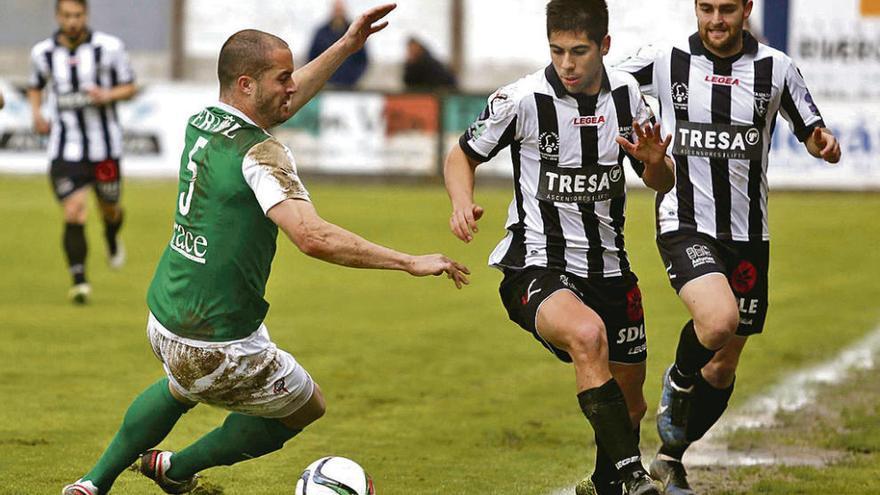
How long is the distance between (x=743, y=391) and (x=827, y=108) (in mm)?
11662

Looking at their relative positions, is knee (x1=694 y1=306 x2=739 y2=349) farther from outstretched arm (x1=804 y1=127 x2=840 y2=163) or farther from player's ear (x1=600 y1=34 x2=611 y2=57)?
player's ear (x1=600 y1=34 x2=611 y2=57)

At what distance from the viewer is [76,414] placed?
780cm

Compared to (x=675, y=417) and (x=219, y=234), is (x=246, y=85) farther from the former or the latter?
(x=675, y=417)

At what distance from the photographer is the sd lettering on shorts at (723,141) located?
6.52 metres

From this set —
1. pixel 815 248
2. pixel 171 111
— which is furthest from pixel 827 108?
pixel 171 111

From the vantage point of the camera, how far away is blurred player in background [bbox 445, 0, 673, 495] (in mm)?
5781

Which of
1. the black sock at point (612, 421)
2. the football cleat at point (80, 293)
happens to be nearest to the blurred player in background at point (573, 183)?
the black sock at point (612, 421)

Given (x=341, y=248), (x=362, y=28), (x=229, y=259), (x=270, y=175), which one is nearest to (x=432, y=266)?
(x=341, y=248)

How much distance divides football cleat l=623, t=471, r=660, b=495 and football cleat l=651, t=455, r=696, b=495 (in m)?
1.00

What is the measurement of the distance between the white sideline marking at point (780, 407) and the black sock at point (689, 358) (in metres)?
0.64

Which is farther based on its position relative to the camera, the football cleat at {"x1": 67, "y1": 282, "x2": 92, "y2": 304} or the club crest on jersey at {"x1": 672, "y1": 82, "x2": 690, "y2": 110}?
the football cleat at {"x1": 67, "y1": 282, "x2": 92, "y2": 304}

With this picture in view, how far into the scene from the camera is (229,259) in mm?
5262

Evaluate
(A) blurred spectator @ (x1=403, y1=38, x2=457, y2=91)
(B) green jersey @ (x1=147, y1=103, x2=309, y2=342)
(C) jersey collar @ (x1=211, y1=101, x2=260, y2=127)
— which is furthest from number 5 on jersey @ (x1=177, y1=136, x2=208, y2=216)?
(A) blurred spectator @ (x1=403, y1=38, x2=457, y2=91)

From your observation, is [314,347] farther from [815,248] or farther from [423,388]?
[815,248]
